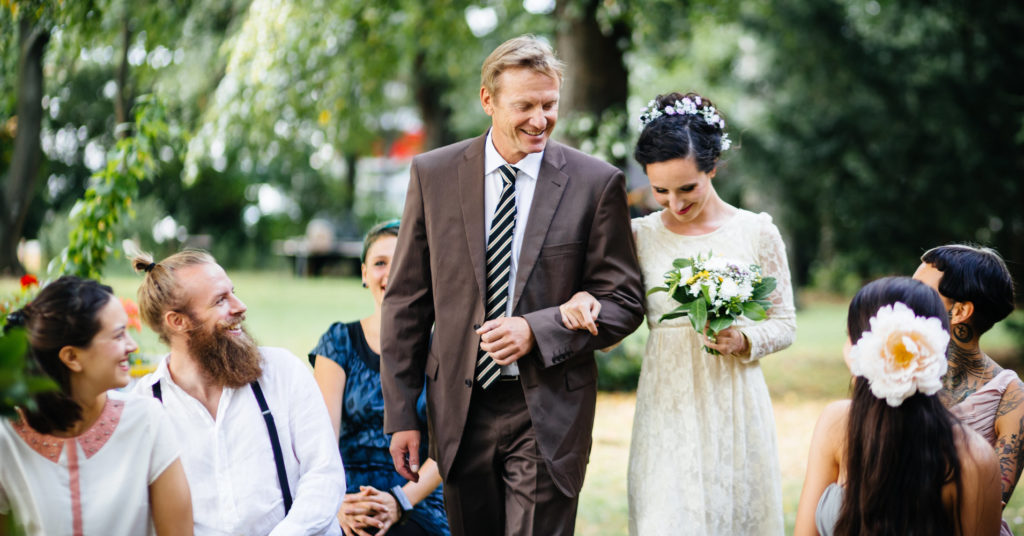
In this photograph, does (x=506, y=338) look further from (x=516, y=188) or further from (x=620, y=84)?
(x=620, y=84)

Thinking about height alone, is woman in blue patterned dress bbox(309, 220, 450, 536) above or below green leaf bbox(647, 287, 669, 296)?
below

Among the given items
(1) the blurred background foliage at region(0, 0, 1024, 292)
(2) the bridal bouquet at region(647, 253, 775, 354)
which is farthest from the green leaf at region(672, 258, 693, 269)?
(1) the blurred background foliage at region(0, 0, 1024, 292)

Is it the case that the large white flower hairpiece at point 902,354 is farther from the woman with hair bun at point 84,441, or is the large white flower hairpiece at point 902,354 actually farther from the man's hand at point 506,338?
the woman with hair bun at point 84,441

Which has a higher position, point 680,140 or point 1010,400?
point 680,140

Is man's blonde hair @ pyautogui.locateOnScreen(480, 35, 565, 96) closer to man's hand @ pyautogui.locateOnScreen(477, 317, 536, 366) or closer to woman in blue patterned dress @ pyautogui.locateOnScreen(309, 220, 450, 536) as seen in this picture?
man's hand @ pyautogui.locateOnScreen(477, 317, 536, 366)

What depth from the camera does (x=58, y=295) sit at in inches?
103

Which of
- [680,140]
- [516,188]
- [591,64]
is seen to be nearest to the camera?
[516,188]

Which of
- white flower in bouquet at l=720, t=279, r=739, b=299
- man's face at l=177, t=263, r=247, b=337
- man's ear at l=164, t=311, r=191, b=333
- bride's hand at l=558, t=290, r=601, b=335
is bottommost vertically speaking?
man's ear at l=164, t=311, r=191, b=333

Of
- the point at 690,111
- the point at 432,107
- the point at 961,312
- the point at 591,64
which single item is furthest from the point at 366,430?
the point at 432,107

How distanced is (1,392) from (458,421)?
177cm

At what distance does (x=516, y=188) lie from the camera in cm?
337

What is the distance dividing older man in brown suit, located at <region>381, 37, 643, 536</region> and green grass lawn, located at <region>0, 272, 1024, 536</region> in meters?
0.67

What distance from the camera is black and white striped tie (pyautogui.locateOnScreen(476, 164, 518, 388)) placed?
3.24 m

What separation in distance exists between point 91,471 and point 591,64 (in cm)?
823
